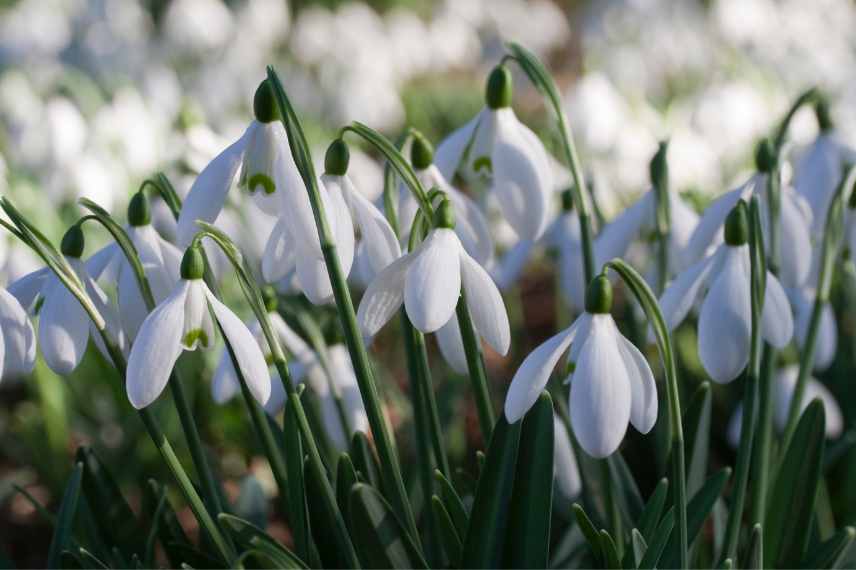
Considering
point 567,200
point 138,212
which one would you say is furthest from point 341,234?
point 567,200

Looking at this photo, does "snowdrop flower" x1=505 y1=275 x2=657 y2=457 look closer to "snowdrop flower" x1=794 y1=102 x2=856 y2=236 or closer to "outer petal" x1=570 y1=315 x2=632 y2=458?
"outer petal" x1=570 y1=315 x2=632 y2=458

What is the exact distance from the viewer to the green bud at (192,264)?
3.50 ft

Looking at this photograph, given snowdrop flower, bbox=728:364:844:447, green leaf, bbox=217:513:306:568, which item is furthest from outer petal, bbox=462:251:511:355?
snowdrop flower, bbox=728:364:844:447

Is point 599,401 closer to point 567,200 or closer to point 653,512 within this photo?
point 653,512

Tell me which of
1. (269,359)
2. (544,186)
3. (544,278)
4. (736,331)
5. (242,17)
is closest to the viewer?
(736,331)

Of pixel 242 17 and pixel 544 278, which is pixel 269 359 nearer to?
pixel 544 278

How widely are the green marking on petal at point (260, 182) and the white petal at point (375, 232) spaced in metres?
0.09

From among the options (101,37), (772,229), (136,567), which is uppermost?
(101,37)

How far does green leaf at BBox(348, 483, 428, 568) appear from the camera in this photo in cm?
116

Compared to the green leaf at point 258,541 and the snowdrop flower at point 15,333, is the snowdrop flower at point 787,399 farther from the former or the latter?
the snowdrop flower at point 15,333

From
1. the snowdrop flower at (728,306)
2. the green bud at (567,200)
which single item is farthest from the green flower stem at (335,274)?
the green bud at (567,200)

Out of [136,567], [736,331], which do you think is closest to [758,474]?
[736,331]

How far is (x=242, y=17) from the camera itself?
561 cm

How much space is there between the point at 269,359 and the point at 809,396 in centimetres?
105
